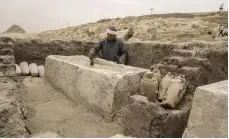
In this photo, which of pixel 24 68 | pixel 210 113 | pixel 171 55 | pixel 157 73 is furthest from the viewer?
pixel 24 68

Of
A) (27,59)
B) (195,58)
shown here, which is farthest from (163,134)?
(27,59)

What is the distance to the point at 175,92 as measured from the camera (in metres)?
3.72

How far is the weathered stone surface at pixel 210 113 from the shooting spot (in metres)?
2.41

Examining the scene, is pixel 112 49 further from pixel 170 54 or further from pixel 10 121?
pixel 10 121

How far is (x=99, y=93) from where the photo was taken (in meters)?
3.96

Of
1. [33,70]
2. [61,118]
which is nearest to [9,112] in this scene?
[61,118]

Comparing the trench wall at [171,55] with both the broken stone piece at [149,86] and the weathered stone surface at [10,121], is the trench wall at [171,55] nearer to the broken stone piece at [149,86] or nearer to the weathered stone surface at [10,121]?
the broken stone piece at [149,86]

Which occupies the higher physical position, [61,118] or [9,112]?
[9,112]

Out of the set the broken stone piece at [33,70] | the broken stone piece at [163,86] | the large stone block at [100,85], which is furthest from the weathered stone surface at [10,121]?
the broken stone piece at [33,70]

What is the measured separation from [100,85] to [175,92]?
1153mm

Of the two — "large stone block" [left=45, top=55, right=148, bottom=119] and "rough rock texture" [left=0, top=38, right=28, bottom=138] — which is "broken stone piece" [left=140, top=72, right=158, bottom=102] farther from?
"rough rock texture" [left=0, top=38, right=28, bottom=138]

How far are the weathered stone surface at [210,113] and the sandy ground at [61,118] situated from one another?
1.34 m

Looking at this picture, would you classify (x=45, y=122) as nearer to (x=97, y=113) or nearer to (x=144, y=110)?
(x=97, y=113)

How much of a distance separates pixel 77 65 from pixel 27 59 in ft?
9.33
